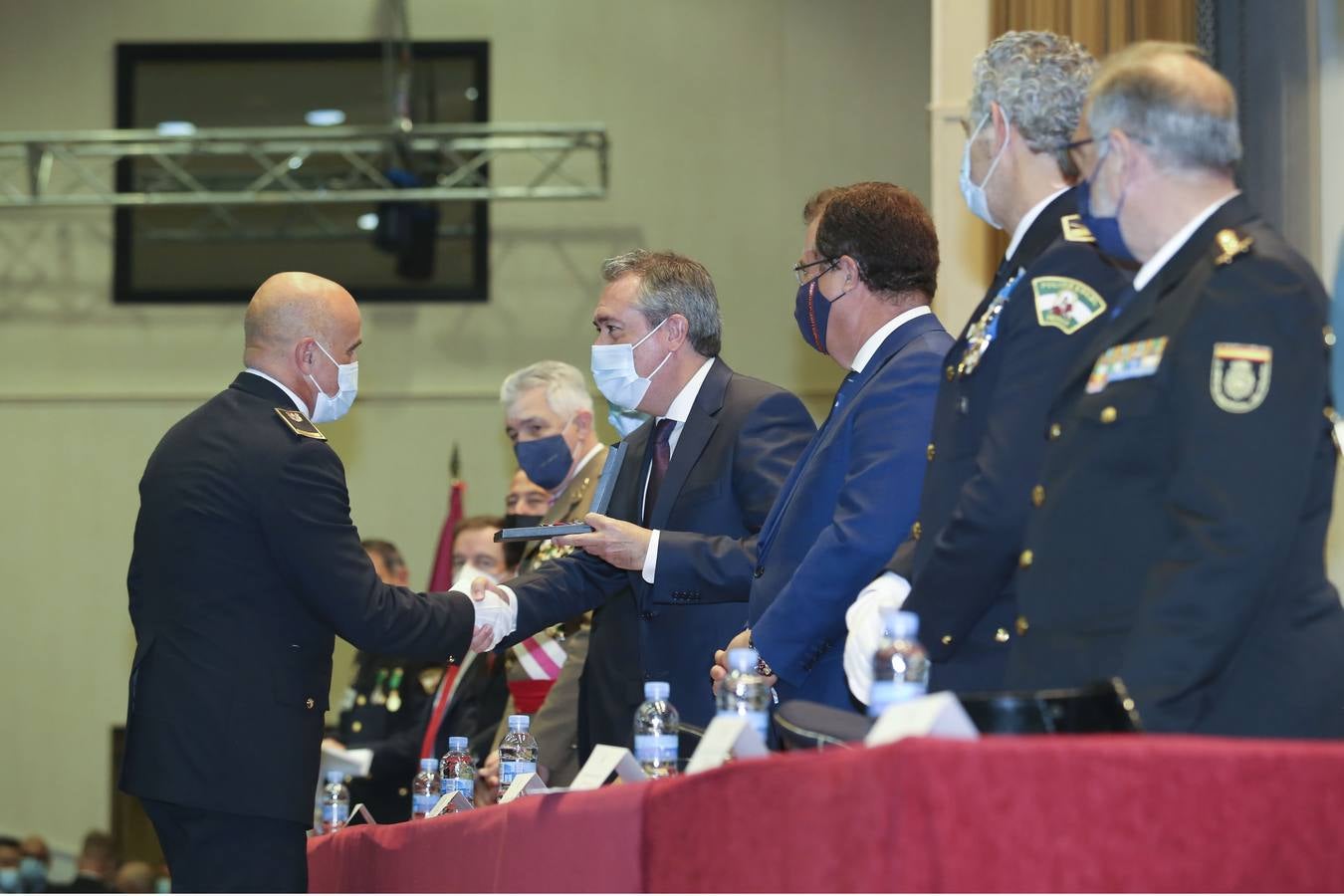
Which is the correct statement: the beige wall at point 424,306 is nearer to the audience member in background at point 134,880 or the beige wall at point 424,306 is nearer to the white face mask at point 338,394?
the audience member in background at point 134,880

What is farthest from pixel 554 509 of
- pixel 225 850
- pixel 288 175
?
pixel 288 175

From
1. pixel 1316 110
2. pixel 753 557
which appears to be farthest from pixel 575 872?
pixel 1316 110

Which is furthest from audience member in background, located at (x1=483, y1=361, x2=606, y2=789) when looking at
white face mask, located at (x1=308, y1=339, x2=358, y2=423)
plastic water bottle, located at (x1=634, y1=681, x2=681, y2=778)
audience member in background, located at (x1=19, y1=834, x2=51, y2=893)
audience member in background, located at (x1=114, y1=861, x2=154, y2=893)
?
audience member in background, located at (x1=19, y1=834, x2=51, y2=893)

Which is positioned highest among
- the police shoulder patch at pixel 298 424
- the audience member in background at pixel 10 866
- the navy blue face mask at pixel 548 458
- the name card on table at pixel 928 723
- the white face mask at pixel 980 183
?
the white face mask at pixel 980 183

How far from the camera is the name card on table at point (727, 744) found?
6.20 feet

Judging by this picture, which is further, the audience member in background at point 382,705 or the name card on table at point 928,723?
the audience member in background at point 382,705

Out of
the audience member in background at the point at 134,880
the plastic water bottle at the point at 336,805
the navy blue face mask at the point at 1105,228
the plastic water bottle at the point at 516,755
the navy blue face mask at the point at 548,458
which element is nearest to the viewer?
the navy blue face mask at the point at 1105,228

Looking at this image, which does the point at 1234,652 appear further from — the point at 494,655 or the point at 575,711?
the point at 494,655

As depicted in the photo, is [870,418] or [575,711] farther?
[575,711]

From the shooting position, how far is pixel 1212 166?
2096mm

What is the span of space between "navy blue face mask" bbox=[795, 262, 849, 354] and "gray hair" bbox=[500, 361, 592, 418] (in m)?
1.95

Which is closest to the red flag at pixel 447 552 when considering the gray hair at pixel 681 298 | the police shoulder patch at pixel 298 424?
the gray hair at pixel 681 298

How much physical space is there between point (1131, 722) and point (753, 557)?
71.8 inches

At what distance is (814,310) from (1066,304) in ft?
3.14
